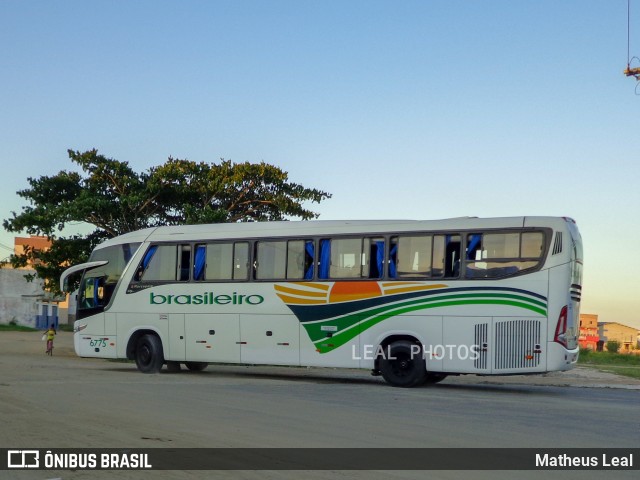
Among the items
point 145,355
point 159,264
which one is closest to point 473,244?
point 159,264

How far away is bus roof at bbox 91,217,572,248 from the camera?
18.7m

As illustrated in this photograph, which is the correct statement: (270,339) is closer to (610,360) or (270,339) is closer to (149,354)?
(149,354)

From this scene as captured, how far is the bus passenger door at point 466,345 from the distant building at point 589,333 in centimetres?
5859

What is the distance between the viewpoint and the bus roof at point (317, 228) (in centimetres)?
1870

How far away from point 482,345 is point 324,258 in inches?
168

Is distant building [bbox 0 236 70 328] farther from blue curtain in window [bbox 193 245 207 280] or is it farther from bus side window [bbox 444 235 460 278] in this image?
bus side window [bbox 444 235 460 278]

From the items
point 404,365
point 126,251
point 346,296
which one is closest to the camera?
point 404,365

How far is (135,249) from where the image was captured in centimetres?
2380

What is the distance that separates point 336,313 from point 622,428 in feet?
29.4

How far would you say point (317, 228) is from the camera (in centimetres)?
2108

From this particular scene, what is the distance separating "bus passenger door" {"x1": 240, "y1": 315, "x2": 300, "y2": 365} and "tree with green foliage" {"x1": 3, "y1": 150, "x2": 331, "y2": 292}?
12216 millimetres

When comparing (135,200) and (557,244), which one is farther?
(135,200)

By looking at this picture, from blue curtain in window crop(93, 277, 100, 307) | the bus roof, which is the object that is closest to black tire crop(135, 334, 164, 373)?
blue curtain in window crop(93, 277, 100, 307)

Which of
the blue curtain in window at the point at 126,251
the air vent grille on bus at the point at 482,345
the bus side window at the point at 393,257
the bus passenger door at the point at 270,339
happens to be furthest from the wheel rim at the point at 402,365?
the blue curtain in window at the point at 126,251
